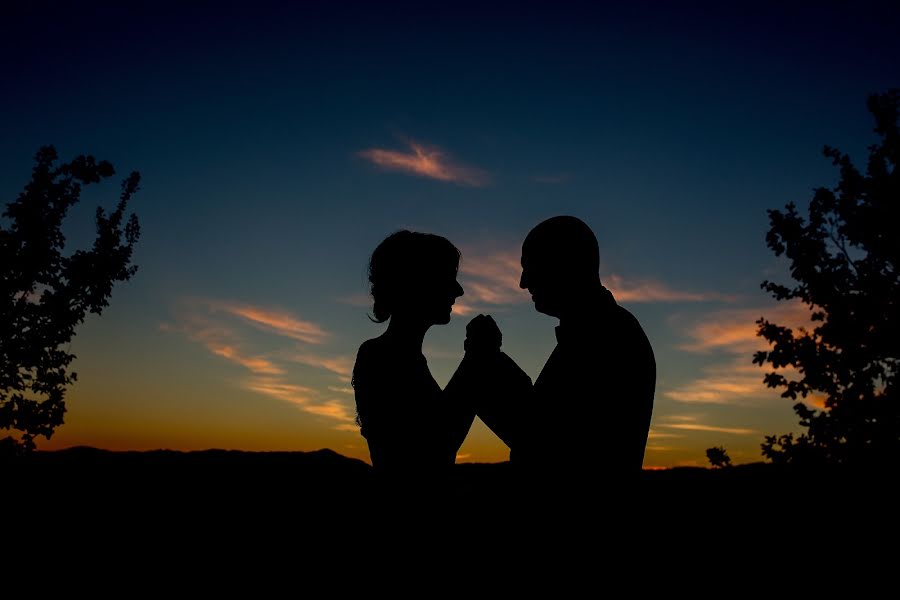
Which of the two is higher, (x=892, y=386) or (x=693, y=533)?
(x=892, y=386)

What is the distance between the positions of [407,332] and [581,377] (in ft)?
5.76

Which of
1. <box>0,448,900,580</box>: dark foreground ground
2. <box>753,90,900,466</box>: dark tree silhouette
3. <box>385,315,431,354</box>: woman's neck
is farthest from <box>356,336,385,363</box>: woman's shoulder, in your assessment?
<box>753,90,900,466</box>: dark tree silhouette

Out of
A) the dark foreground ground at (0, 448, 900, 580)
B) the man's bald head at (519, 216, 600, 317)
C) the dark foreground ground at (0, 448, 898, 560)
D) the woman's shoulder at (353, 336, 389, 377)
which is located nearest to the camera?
the dark foreground ground at (0, 448, 900, 580)

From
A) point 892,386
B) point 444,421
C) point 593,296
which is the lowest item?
point 444,421

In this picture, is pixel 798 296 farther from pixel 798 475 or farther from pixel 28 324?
pixel 28 324

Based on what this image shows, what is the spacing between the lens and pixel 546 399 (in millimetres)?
2938

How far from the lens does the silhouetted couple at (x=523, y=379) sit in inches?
107

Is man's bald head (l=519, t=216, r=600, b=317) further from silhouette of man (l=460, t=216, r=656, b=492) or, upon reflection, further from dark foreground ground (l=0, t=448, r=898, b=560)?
dark foreground ground (l=0, t=448, r=898, b=560)

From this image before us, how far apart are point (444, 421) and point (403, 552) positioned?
968mm

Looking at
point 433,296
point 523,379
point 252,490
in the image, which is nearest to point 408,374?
point 433,296

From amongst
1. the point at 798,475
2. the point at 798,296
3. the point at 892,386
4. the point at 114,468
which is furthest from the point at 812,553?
the point at 114,468

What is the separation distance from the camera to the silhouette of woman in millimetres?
3564

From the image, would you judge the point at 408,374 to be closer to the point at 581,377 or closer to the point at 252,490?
the point at 581,377

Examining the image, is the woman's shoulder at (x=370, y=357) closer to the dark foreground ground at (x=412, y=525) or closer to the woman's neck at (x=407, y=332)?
the woman's neck at (x=407, y=332)
